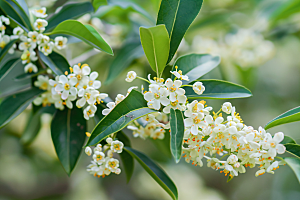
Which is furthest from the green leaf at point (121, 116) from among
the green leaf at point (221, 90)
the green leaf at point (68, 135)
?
the green leaf at point (68, 135)

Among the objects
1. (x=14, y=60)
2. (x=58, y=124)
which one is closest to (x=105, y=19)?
(x=14, y=60)

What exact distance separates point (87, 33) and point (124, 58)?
846 mm

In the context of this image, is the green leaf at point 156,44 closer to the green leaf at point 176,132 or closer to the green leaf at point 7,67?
the green leaf at point 176,132

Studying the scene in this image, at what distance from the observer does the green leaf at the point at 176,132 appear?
801 mm

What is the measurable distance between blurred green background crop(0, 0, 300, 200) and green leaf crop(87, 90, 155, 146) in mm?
836

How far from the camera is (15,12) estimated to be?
121 cm

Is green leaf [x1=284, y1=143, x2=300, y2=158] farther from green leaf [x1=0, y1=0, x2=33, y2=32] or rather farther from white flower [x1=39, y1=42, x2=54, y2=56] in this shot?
green leaf [x1=0, y1=0, x2=33, y2=32]

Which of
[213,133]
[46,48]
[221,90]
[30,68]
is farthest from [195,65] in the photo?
[30,68]

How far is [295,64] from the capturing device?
13.1ft

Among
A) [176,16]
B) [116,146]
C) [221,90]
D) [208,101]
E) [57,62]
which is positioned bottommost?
[208,101]

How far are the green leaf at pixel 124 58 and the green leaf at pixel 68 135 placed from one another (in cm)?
57

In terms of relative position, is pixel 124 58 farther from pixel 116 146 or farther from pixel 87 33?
pixel 116 146

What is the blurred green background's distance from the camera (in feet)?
7.50

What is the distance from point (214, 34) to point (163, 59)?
2028mm
